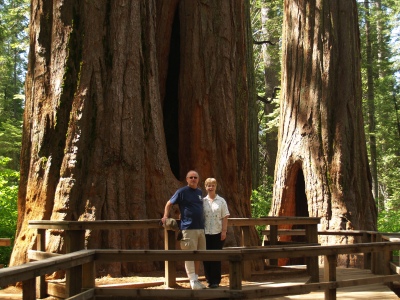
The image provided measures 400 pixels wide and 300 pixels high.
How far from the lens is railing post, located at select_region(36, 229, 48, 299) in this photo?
289 inches

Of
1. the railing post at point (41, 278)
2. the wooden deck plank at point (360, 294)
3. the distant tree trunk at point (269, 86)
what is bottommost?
the wooden deck plank at point (360, 294)

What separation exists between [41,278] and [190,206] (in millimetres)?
1998

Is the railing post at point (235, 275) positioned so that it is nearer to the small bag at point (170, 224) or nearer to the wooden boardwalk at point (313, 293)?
the wooden boardwalk at point (313, 293)

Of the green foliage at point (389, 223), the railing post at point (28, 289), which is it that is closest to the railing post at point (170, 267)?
the railing post at point (28, 289)

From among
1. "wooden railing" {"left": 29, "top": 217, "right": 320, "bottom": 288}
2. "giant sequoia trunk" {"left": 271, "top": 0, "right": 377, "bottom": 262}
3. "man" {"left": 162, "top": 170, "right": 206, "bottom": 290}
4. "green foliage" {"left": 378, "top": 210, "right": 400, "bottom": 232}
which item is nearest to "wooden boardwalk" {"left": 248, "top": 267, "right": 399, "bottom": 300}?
"wooden railing" {"left": 29, "top": 217, "right": 320, "bottom": 288}

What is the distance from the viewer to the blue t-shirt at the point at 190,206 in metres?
7.09

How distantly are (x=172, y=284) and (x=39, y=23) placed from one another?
4.23m

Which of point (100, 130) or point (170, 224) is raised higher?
point (100, 130)

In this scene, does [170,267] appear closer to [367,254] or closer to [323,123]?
[367,254]

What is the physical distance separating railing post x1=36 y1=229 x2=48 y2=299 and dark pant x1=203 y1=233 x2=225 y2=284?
1939mm

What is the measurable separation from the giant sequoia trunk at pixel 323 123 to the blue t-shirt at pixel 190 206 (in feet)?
18.9

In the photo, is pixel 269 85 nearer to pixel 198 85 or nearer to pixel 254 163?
pixel 254 163

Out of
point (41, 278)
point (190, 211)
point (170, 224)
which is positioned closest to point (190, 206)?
point (190, 211)

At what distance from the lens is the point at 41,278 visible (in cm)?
736
